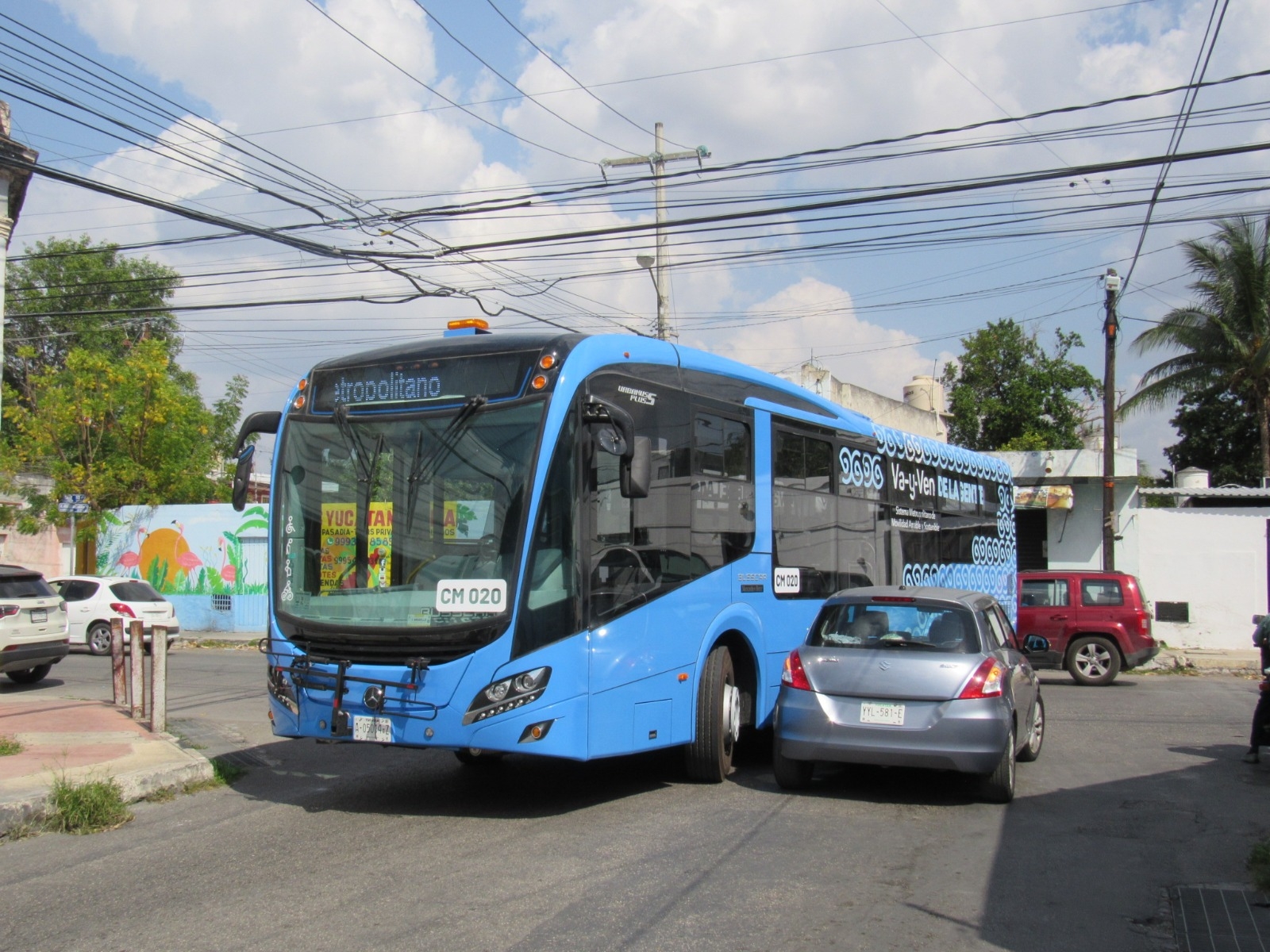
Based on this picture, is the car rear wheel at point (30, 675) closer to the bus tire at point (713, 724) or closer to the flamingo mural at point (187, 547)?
the flamingo mural at point (187, 547)

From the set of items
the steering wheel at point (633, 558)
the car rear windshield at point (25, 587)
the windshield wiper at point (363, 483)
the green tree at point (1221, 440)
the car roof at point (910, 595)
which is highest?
the green tree at point (1221, 440)

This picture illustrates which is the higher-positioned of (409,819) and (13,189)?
(13,189)

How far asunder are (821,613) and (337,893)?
4.52 m

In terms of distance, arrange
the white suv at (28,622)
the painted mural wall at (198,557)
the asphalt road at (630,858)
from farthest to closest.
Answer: the painted mural wall at (198,557) → the white suv at (28,622) → the asphalt road at (630,858)

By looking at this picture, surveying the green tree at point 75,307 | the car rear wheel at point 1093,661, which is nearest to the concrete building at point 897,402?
the car rear wheel at point 1093,661

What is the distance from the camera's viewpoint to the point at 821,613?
920 centimetres

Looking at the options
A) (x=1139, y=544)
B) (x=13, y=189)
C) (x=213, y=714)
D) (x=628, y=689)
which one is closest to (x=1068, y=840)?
(x=628, y=689)

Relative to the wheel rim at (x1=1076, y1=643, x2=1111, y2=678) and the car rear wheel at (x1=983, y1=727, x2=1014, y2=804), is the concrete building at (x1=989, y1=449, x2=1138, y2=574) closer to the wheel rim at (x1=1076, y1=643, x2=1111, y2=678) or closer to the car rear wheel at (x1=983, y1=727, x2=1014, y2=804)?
the wheel rim at (x1=1076, y1=643, x2=1111, y2=678)

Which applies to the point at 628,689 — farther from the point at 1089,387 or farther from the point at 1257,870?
the point at 1089,387

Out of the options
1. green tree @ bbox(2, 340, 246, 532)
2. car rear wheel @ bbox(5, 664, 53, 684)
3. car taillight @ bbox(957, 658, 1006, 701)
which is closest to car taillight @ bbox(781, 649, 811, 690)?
car taillight @ bbox(957, 658, 1006, 701)

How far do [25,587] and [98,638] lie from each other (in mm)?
8168

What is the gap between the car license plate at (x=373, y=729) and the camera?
299 inches

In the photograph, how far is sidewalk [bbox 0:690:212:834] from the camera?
26.8 ft

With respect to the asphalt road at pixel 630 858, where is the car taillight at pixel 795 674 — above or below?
above
